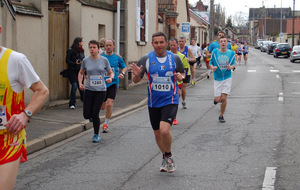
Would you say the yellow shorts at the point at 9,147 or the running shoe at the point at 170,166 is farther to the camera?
the running shoe at the point at 170,166

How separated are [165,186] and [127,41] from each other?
1347cm

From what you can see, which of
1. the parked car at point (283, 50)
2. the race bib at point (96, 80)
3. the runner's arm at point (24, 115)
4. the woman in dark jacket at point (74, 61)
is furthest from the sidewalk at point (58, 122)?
the parked car at point (283, 50)

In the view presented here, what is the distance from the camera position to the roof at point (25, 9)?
1125cm

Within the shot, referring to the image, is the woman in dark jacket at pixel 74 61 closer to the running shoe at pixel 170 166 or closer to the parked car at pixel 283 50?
the running shoe at pixel 170 166

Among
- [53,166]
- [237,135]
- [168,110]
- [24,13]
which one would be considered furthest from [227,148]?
[24,13]

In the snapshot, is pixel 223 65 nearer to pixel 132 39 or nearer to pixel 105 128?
pixel 105 128

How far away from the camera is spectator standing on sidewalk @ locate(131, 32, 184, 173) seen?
6414mm

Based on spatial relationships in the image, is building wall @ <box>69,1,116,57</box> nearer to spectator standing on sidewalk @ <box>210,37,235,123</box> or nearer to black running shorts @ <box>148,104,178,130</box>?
spectator standing on sidewalk @ <box>210,37,235,123</box>

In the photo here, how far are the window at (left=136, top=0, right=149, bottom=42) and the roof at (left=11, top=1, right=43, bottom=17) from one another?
8.75m

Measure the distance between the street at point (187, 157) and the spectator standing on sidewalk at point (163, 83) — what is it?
0.48 meters

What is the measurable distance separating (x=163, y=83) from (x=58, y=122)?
457cm

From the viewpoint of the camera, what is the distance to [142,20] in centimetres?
2197

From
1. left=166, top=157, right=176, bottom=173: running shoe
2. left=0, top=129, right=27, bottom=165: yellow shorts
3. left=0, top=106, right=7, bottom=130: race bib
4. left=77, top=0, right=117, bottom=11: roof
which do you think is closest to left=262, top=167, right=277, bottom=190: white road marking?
left=166, top=157, right=176, bottom=173: running shoe

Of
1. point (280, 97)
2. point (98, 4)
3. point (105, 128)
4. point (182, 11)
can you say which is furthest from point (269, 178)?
point (182, 11)
